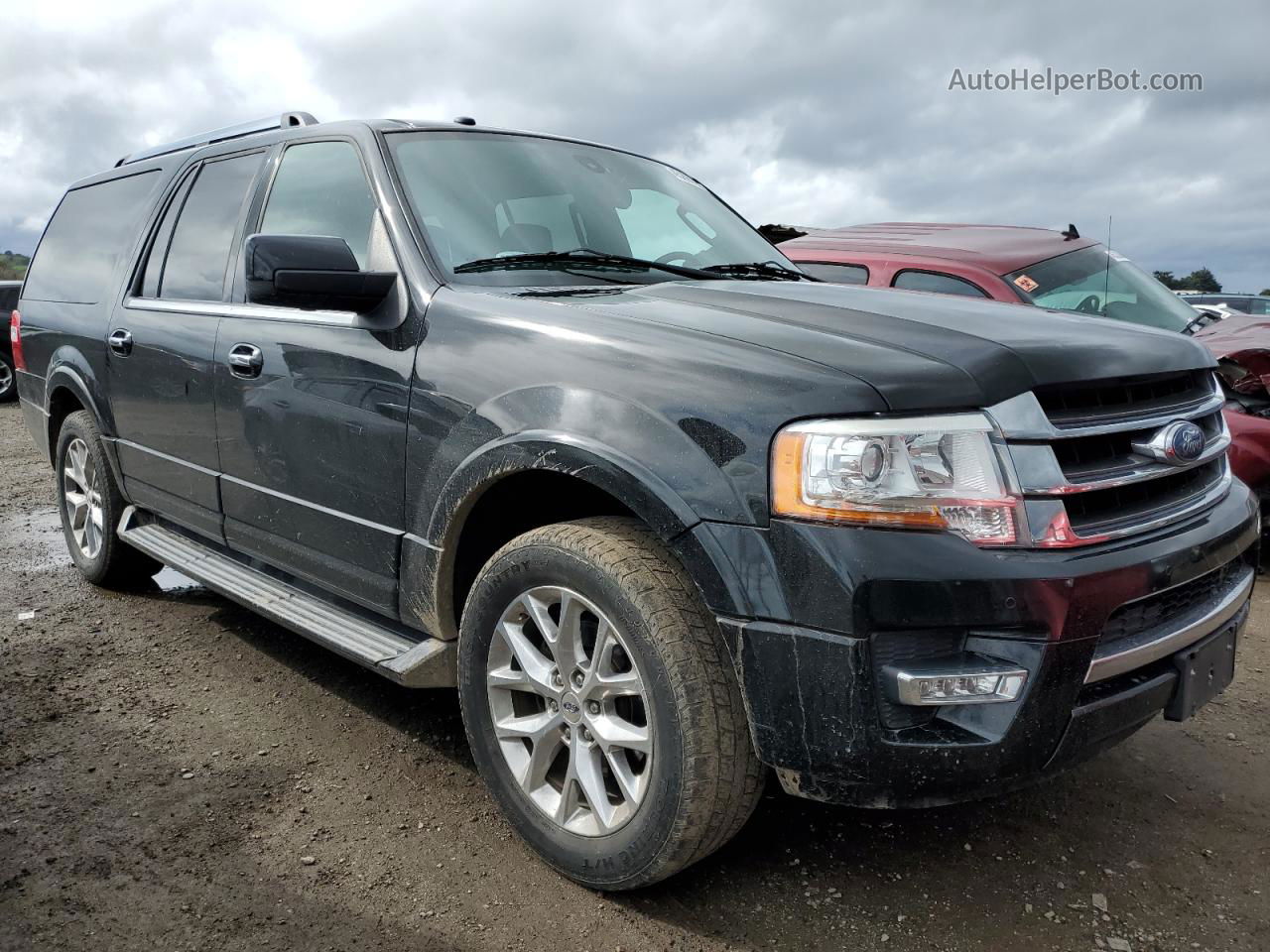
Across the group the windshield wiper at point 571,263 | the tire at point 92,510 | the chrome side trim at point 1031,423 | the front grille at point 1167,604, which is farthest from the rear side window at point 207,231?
the front grille at point 1167,604

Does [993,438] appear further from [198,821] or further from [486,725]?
[198,821]

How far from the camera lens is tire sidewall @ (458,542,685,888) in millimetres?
2105

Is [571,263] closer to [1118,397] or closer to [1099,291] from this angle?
[1118,397]

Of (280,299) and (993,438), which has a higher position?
(280,299)

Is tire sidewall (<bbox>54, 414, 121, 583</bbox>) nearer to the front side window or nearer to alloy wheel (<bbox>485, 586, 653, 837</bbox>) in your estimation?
the front side window

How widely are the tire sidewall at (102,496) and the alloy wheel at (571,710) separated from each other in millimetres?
2719

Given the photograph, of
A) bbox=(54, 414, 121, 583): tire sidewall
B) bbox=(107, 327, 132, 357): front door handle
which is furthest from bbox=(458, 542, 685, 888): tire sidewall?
bbox=(54, 414, 121, 583): tire sidewall

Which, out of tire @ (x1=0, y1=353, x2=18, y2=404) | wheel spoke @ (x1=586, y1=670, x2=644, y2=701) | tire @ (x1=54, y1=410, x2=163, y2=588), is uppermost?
wheel spoke @ (x1=586, y1=670, x2=644, y2=701)

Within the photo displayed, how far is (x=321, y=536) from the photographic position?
3.03 metres

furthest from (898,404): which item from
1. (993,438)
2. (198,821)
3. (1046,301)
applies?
(1046,301)

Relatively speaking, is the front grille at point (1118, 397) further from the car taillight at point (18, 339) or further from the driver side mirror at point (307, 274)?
the car taillight at point (18, 339)

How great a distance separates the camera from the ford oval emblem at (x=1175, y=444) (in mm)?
2215

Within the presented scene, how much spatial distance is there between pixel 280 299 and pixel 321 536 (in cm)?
75

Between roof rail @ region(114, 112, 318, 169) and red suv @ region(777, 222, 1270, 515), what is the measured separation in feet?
9.59
